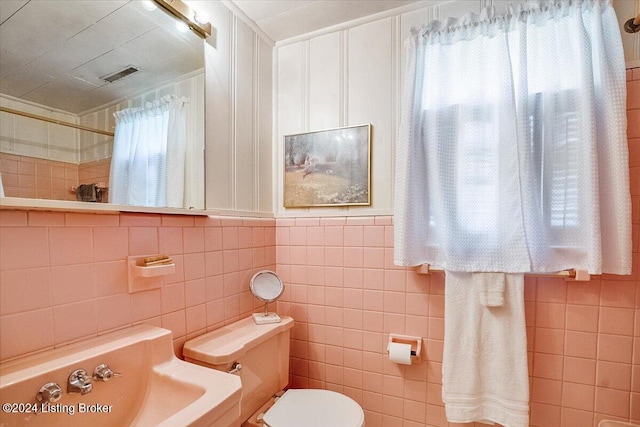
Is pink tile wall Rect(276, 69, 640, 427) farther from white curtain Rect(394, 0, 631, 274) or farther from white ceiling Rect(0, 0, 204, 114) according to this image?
white ceiling Rect(0, 0, 204, 114)

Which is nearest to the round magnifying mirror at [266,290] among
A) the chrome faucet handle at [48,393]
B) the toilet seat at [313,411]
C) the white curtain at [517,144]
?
the toilet seat at [313,411]

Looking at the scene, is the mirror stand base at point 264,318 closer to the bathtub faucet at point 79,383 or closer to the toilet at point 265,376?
the toilet at point 265,376

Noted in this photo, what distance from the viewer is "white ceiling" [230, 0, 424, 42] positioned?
4.87 ft

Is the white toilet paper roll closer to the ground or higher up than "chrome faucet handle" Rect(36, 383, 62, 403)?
closer to the ground

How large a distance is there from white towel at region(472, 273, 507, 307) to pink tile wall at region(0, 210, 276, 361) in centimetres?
112

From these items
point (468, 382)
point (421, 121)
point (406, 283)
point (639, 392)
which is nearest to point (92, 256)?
point (406, 283)

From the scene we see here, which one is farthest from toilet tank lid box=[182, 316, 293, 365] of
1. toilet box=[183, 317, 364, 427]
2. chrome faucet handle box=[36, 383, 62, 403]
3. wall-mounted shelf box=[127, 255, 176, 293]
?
chrome faucet handle box=[36, 383, 62, 403]

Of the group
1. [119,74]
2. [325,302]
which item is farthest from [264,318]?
[119,74]

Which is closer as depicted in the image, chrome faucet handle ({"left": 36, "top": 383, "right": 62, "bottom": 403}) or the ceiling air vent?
chrome faucet handle ({"left": 36, "top": 383, "right": 62, "bottom": 403})

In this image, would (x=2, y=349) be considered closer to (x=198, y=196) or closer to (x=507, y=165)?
(x=198, y=196)

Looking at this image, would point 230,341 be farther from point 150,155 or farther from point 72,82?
point 72,82

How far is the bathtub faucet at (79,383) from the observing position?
31.4 inches

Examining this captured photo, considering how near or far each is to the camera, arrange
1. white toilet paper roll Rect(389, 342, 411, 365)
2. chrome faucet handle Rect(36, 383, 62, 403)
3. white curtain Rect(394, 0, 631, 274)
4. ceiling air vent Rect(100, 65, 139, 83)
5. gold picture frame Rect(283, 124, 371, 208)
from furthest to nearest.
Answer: gold picture frame Rect(283, 124, 371, 208)
white toilet paper roll Rect(389, 342, 411, 365)
white curtain Rect(394, 0, 631, 274)
ceiling air vent Rect(100, 65, 139, 83)
chrome faucet handle Rect(36, 383, 62, 403)

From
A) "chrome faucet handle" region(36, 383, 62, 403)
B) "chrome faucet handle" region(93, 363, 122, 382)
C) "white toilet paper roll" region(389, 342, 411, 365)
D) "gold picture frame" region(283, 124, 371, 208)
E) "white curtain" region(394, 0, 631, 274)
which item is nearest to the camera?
"chrome faucet handle" region(36, 383, 62, 403)
